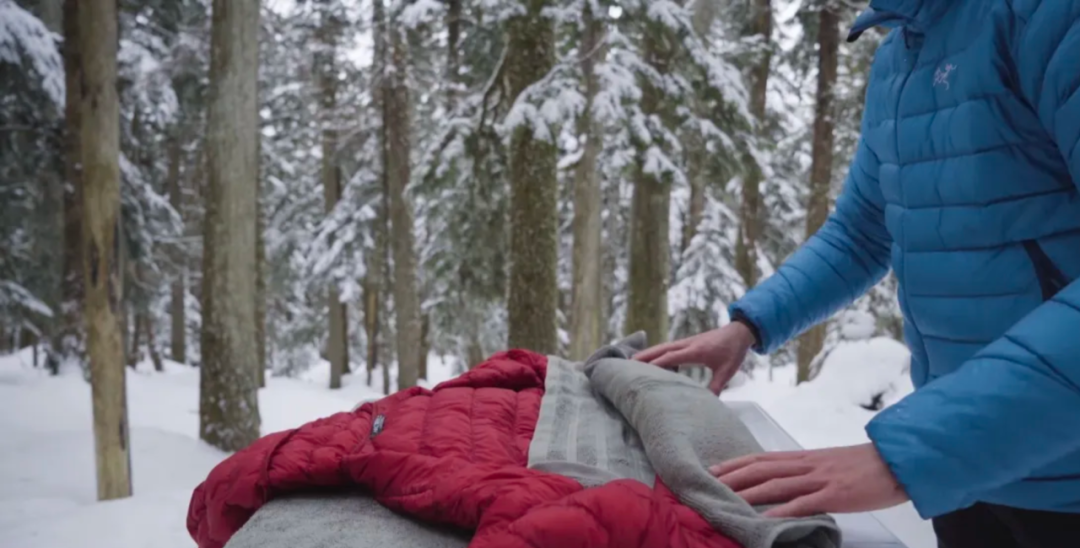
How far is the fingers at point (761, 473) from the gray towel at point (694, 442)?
2 centimetres

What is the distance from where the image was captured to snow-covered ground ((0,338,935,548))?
Result: 487 centimetres

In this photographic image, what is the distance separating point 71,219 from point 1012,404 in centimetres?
1212

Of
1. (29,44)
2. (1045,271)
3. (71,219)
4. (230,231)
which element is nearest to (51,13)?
(29,44)

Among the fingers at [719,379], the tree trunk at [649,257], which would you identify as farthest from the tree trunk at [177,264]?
the fingers at [719,379]

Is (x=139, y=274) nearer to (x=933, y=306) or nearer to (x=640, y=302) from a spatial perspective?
(x=640, y=302)

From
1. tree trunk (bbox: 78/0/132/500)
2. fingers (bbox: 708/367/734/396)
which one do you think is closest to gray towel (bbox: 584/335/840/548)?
fingers (bbox: 708/367/734/396)

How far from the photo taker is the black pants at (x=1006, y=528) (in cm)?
118

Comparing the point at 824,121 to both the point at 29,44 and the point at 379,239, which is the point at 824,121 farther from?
the point at 29,44

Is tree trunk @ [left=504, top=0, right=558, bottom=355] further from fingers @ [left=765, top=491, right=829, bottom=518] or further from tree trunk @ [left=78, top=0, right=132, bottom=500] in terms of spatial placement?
fingers @ [left=765, top=491, right=829, bottom=518]

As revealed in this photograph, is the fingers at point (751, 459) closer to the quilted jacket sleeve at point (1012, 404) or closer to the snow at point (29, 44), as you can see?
the quilted jacket sleeve at point (1012, 404)

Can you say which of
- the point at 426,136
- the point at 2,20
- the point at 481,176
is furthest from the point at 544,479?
the point at 426,136

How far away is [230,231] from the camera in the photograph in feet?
26.7

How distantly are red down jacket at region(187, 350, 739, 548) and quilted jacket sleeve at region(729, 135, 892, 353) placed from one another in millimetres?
638

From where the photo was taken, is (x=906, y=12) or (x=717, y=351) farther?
(x=717, y=351)
